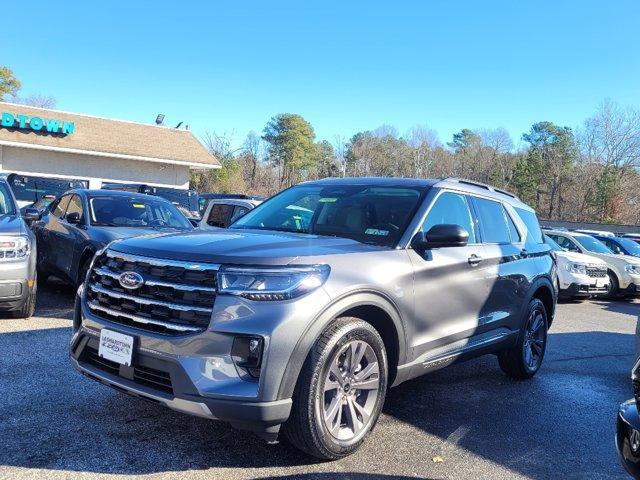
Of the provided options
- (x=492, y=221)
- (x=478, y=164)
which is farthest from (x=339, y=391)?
(x=478, y=164)

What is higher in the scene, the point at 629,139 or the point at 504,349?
the point at 629,139

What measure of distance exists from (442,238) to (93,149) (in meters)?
25.1

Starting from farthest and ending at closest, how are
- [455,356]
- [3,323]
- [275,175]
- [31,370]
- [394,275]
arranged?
[275,175] → [3,323] → [31,370] → [455,356] → [394,275]

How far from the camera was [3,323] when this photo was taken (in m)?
6.36

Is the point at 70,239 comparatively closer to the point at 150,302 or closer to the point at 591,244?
the point at 150,302

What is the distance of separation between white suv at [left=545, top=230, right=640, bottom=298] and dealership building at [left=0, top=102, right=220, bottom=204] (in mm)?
17284

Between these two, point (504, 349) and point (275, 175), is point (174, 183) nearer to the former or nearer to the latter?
Answer: point (504, 349)

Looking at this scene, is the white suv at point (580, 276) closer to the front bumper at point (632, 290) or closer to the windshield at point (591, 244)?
the front bumper at point (632, 290)

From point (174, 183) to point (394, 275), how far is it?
26631 mm

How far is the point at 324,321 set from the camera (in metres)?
3.21

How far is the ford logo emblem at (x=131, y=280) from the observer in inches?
130

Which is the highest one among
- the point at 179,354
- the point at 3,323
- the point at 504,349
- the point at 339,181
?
the point at 339,181

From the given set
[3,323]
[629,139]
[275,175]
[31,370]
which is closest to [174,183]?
[3,323]

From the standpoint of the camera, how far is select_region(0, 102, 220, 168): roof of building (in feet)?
82.5
